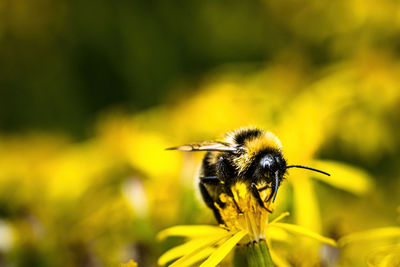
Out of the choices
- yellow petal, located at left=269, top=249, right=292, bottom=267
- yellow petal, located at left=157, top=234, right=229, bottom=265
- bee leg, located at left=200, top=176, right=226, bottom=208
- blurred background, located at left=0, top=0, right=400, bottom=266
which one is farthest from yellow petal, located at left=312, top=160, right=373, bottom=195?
yellow petal, located at left=157, top=234, right=229, bottom=265

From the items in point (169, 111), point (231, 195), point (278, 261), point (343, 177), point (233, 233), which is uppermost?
point (169, 111)

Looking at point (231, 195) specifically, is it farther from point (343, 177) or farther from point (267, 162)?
point (343, 177)

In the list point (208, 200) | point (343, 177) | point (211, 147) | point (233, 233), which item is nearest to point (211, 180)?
point (208, 200)

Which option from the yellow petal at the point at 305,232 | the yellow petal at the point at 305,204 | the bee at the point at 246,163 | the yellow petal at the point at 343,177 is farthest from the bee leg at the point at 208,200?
the yellow petal at the point at 343,177

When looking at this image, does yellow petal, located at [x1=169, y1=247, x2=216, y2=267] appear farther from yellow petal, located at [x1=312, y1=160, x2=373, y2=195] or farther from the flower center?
yellow petal, located at [x1=312, y1=160, x2=373, y2=195]

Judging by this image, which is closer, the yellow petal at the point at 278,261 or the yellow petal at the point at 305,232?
the yellow petal at the point at 305,232

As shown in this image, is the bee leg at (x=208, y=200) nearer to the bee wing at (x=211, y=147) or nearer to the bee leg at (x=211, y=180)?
the bee leg at (x=211, y=180)

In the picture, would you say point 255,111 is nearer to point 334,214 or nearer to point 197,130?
point 197,130
